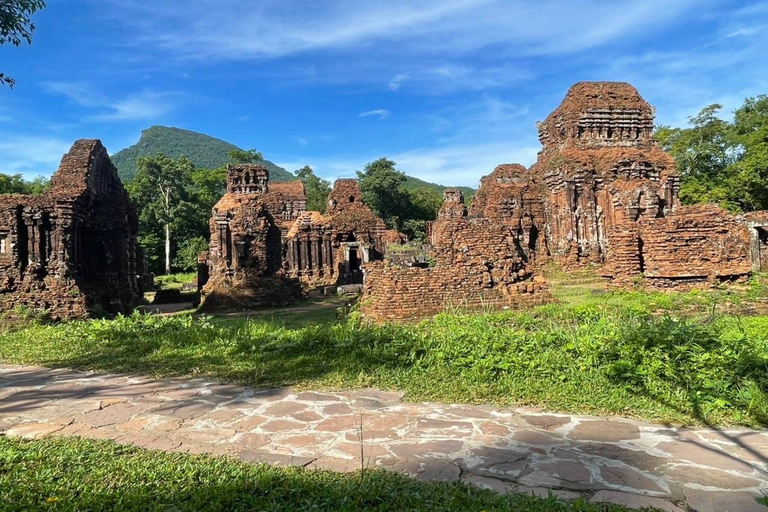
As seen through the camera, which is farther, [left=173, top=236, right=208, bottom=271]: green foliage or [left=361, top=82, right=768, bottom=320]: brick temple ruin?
[left=173, top=236, right=208, bottom=271]: green foliage

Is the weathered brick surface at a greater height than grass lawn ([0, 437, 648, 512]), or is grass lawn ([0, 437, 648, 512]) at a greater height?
the weathered brick surface

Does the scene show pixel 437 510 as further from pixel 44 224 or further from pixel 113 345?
pixel 44 224

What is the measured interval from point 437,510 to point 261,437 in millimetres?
1792

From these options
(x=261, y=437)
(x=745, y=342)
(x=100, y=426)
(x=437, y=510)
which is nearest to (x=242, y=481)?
(x=261, y=437)

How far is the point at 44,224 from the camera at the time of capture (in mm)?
13180

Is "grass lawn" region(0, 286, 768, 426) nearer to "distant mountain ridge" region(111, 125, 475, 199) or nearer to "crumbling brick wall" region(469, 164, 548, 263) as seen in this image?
"crumbling brick wall" region(469, 164, 548, 263)

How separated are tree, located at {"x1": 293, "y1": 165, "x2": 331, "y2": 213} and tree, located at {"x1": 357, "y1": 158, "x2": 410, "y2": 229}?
8.52m

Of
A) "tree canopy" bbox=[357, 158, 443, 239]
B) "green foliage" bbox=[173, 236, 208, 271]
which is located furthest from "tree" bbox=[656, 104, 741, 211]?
"green foliage" bbox=[173, 236, 208, 271]

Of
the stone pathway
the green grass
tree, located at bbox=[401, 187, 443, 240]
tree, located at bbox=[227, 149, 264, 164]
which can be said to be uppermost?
tree, located at bbox=[227, 149, 264, 164]

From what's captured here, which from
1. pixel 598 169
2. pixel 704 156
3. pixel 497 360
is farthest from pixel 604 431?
pixel 704 156

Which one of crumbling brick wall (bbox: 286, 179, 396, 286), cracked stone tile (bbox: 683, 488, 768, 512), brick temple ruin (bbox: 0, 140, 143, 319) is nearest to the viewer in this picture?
cracked stone tile (bbox: 683, 488, 768, 512)

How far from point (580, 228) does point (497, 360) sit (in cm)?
1740

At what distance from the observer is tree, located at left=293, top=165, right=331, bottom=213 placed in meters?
60.3

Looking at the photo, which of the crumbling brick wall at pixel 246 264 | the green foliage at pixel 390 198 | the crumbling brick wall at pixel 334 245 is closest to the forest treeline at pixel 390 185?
the green foliage at pixel 390 198
